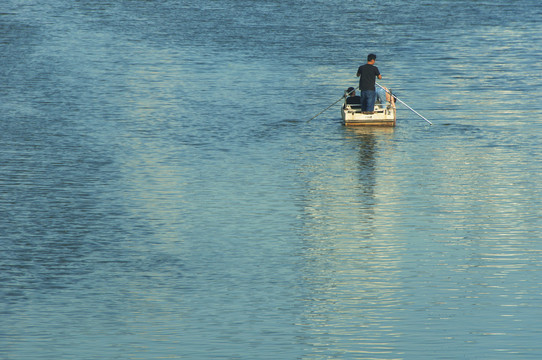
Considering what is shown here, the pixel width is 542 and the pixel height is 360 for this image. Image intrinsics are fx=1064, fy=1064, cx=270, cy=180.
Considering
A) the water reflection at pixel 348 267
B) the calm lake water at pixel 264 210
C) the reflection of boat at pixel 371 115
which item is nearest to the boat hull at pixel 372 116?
the reflection of boat at pixel 371 115

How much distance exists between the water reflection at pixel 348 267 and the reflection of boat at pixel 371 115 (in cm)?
427

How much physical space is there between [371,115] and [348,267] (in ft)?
38.7

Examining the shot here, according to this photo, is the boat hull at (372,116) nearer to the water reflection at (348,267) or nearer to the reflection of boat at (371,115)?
Answer: the reflection of boat at (371,115)

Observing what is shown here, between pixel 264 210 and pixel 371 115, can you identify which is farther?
pixel 371 115

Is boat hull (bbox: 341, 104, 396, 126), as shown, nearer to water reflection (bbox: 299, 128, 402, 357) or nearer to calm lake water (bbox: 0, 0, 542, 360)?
calm lake water (bbox: 0, 0, 542, 360)

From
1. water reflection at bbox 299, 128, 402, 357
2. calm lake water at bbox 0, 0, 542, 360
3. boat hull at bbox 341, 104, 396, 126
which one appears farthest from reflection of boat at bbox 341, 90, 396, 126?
water reflection at bbox 299, 128, 402, 357

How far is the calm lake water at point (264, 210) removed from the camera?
41.2ft

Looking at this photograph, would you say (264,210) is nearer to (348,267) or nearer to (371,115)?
(348,267)

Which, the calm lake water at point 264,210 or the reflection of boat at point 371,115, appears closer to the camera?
the calm lake water at point 264,210

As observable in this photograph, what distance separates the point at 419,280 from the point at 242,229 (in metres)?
3.77

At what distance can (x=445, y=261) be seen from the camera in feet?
50.1

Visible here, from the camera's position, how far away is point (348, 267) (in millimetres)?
15016

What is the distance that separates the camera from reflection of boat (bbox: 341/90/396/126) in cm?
2633

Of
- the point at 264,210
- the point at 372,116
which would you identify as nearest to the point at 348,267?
the point at 264,210
